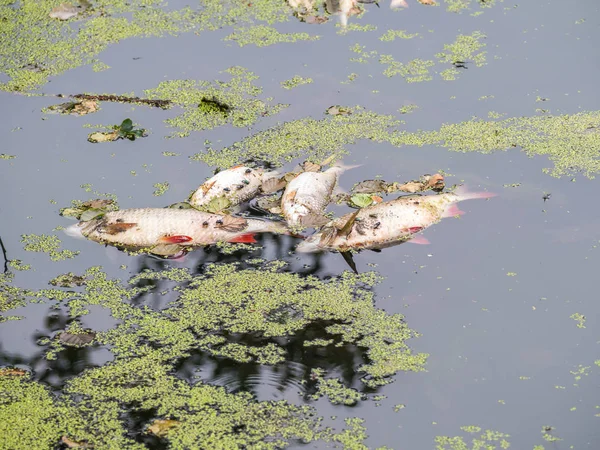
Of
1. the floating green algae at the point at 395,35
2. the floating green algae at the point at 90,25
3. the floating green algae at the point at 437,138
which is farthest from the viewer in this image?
the floating green algae at the point at 395,35

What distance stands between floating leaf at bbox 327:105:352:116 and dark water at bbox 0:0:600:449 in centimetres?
10

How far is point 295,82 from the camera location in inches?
212

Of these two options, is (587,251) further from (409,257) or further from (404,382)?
(404,382)

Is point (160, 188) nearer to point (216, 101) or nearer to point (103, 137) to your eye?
point (103, 137)

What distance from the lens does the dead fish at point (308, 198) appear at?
4.10 meters

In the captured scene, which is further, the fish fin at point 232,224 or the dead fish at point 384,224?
the fish fin at point 232,224

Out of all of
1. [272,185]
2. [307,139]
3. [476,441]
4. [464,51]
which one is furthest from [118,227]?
[464,51]

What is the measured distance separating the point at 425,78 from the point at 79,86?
7.46 ft

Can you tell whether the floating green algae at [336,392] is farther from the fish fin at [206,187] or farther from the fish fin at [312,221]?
the fish fin at [206,187]

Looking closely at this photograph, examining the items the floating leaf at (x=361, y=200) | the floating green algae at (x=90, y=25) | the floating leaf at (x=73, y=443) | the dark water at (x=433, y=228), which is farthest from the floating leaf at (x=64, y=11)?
the floating leaf at (x=73, y=443)

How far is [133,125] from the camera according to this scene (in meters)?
5.05

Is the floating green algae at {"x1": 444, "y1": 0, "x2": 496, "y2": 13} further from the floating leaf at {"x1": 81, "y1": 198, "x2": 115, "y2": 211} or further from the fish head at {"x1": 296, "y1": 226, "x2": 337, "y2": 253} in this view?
the floating leaf at {"x1": 81, "y1": 198, "x2": 115, "y2": 211}

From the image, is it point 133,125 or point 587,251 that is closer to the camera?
point 587,251

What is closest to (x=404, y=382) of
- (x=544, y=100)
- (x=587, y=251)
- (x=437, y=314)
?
(x=437, y=314)
